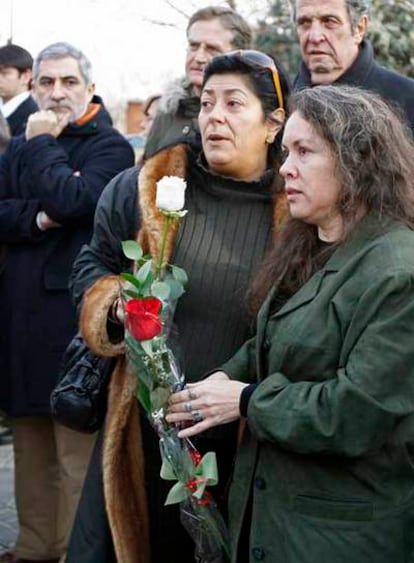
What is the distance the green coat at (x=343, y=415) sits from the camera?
2.32 m

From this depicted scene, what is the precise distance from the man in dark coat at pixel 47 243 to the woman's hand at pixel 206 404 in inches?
67.2

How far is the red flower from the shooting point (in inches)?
102

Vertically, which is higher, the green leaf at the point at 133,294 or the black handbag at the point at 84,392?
the green leaf at the point at 133,294

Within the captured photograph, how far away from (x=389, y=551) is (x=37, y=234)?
241 cm

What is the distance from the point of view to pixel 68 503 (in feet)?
14.6

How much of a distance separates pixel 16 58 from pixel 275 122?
3.72 m

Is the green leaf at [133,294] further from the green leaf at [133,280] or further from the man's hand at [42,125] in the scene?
the man's hand at [42,125]

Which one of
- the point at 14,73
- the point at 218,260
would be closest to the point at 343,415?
the point at 218,260

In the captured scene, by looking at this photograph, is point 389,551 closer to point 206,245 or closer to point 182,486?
point 182,486

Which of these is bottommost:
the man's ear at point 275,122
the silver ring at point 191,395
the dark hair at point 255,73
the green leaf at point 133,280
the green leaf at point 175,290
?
the silver ring at point 191,395

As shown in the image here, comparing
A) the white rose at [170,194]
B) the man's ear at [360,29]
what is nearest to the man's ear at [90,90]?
the man's ear at [360,29]

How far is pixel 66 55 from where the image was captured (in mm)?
4547

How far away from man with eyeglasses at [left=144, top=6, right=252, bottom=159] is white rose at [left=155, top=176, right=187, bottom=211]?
1756 mm

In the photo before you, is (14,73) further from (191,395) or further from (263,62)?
(191,395)
